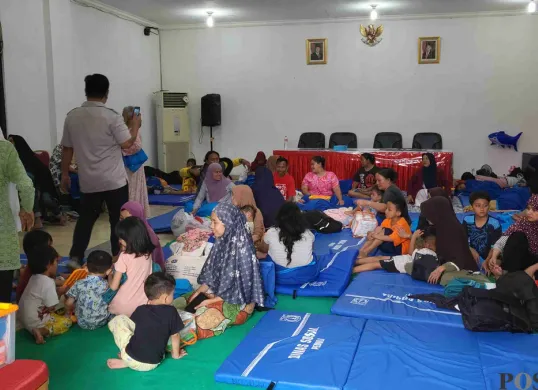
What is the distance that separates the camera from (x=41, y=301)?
10.9ft

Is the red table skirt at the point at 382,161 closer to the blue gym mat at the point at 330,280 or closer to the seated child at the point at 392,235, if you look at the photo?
the seated child at the point at 392,235

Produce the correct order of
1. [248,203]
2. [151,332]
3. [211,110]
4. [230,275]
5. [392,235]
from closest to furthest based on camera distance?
[151,332] < [230,275] < [392,235] < [248,203] < [211,110]

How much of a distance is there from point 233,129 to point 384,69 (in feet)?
10.7

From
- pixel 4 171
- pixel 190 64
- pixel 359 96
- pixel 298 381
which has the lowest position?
pixel 298 381

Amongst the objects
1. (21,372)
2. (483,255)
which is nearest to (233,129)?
(483,255)

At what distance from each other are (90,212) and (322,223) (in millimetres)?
2660

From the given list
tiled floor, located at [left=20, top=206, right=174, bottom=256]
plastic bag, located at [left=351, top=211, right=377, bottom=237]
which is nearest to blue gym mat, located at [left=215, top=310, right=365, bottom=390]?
plastic bag, located at [left=351, top=211, right=377, bottom=237]

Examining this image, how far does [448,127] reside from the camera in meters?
10.1

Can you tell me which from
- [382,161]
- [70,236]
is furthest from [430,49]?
[70,236]

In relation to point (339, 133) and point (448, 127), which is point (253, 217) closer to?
point (339, 133)

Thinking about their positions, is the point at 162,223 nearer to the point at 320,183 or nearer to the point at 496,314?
the point at 320,183

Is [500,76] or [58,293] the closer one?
[58,293]

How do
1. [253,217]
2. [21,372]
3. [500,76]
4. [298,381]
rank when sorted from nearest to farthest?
[21,372] < [298,381] < [253,217] < [500,76]

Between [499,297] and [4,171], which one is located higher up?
[4,171]
